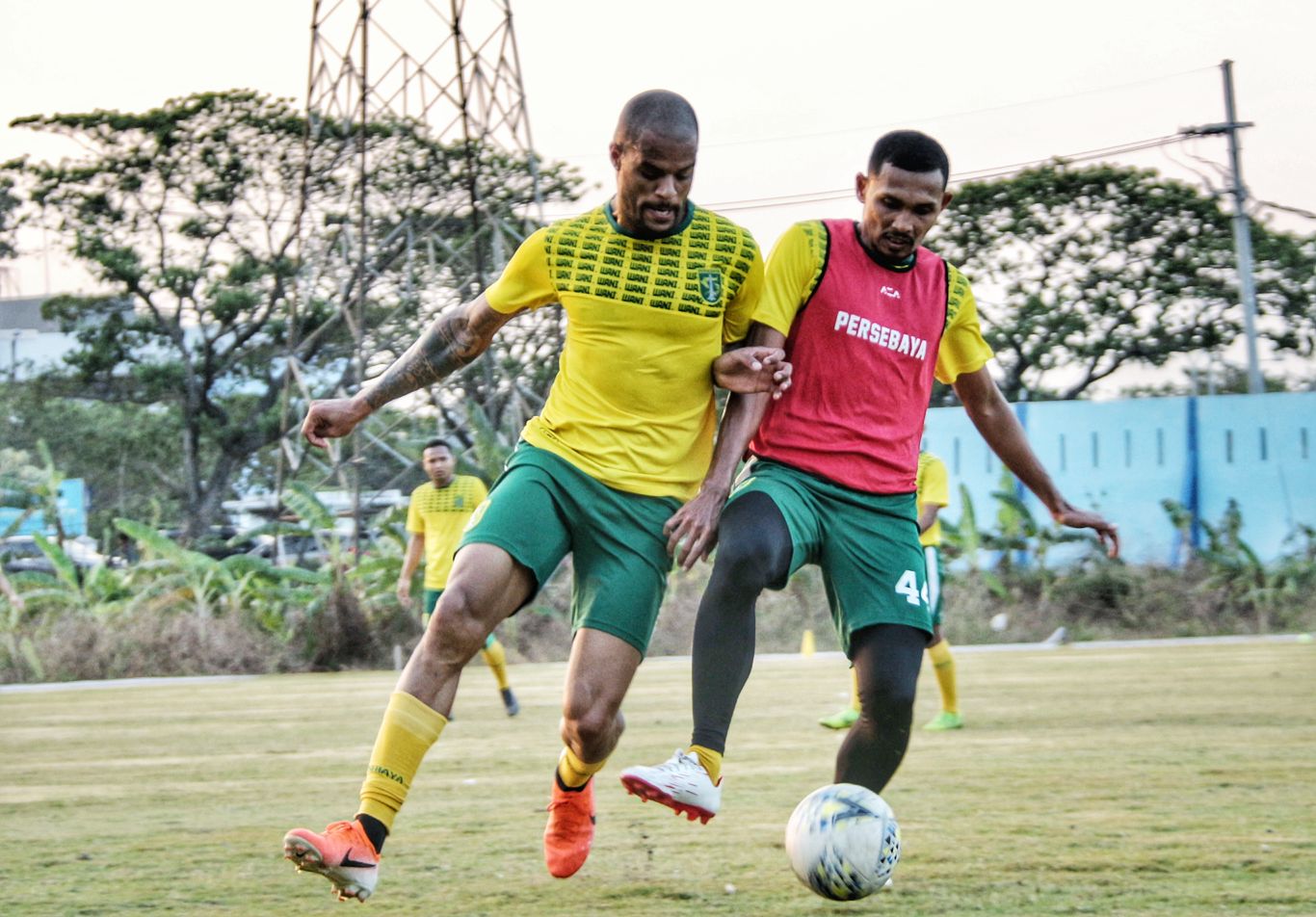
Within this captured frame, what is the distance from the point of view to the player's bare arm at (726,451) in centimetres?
528

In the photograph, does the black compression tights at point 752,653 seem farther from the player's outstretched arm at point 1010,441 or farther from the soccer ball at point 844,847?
the player's outstretched arm at point 1010,441

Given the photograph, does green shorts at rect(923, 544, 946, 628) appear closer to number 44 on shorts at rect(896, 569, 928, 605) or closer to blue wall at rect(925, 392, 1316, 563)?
number 44 on shorts at rect(896, 569, 928, 605)

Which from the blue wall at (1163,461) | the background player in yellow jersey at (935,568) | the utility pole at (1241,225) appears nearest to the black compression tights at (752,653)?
the background player in yellow jersey at (935,568)

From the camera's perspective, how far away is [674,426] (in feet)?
18.8

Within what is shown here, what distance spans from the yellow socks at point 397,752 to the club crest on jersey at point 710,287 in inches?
63.9

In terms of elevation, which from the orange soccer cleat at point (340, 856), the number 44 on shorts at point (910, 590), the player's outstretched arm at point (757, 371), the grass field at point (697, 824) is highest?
the player's outstretched arm at point (757, 371)

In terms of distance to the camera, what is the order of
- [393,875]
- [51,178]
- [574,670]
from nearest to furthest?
[574,670]
[393,875]
[51,178]

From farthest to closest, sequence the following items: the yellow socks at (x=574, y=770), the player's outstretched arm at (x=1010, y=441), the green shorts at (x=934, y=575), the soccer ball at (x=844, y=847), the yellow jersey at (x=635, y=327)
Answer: the green shorts at (x=934, y=575)
the player's outstretched arm at (x=1010, y=441)
the yellow socks at (x=574, y=770)
the yellow jersey at (x=635, y=327)
the soccer ball at (x=844, y=847)

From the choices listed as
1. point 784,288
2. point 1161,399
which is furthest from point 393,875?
point 1161,399

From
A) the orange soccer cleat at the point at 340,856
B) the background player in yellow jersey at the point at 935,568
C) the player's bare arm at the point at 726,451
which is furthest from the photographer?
the background player in yellow jersey at the point at 935,568

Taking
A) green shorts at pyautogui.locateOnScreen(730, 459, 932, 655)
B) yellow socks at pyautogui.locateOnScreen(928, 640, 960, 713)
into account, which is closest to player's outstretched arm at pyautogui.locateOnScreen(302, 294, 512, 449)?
green shorts at pyautogui.locateOnScreen(730, 459, 932, 655)

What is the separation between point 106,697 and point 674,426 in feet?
49.2

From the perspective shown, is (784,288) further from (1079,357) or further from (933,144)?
(1079,357)

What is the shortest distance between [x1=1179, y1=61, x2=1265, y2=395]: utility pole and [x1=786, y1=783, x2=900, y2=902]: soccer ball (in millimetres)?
27167
